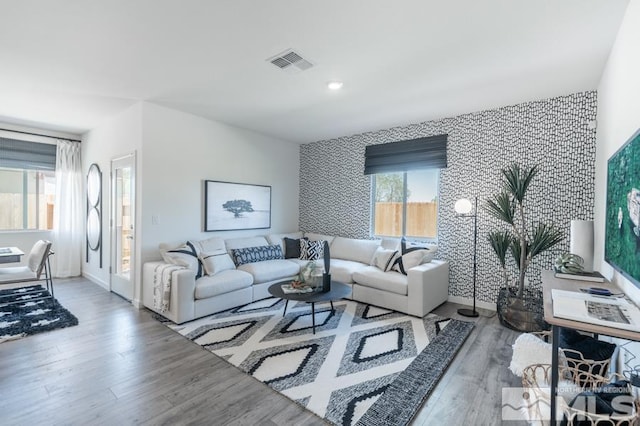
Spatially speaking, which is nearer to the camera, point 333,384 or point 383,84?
point 333,384

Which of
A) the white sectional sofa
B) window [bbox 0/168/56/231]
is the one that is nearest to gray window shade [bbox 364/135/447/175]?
the white sectional sofa

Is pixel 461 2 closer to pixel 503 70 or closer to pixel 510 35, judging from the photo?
pixel 510 35

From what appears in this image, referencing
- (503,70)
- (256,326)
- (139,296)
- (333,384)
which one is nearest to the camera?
(333,384)

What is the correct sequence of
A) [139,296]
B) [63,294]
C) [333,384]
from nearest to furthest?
[333,384]
[139,296]
[63,294]

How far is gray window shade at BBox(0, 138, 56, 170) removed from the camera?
474 centimetres

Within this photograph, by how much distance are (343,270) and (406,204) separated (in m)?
1.46

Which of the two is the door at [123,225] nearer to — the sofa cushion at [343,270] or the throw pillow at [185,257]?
the throw pillow at [185,257]

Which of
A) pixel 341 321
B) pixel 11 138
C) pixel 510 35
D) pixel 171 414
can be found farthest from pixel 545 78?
pixel 11 138

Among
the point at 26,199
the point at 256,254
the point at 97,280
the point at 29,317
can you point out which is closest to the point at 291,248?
the point at 256,254

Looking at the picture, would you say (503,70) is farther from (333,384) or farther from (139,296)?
(139,296)

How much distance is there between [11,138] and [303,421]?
614 cm

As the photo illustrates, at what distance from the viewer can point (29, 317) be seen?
333 cm

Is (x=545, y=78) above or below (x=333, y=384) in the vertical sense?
above

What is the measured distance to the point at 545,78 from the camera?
114 inches
